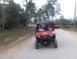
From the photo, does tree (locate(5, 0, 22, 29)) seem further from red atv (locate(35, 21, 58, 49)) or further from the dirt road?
the dirt road

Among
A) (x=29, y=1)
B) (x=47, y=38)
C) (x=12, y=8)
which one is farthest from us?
(x=12, y=8)

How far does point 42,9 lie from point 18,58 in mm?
95434

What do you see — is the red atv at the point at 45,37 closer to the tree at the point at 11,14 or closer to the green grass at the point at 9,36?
the green grass at the point at 9,36

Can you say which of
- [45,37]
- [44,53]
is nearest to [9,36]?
[45,37]

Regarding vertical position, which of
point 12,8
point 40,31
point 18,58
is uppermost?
point 12,8

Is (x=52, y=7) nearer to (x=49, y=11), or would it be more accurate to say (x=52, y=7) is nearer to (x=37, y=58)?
(x=49, y=11)

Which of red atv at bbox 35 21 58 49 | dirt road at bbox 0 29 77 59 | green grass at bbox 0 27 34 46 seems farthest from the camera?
green grass at bbox 0 27 34 46

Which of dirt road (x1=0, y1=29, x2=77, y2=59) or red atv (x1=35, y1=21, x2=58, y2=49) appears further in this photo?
red atv (x1=35, y1=21, x2=58, y2=49)

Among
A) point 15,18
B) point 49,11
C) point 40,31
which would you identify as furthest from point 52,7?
point 40,31

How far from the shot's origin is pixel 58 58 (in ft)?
33.8

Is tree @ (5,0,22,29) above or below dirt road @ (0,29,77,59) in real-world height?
above

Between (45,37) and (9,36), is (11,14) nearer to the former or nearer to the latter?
(9,36)

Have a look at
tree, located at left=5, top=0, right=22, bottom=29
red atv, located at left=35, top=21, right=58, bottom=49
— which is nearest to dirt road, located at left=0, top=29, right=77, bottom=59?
red atv, located at left=35, top=21, right=58, bottom=49

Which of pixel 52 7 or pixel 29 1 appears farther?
pixel 52 7
